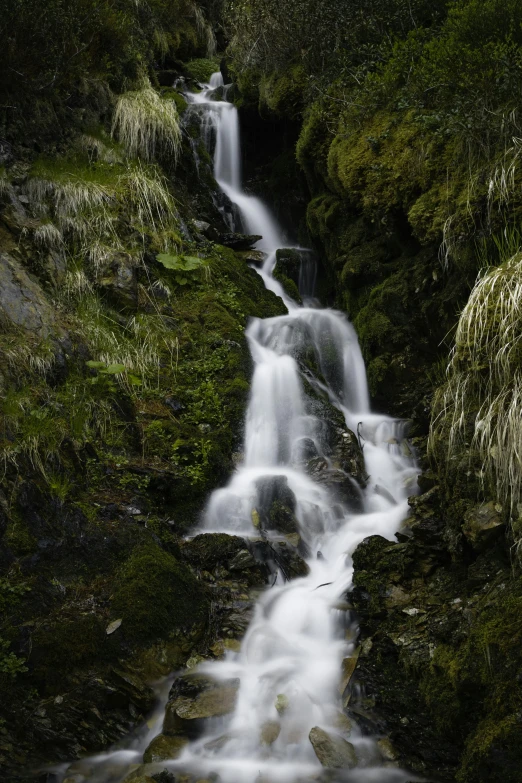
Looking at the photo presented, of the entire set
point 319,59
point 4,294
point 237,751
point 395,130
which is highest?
point 319,59

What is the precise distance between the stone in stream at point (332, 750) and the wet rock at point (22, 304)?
414cm

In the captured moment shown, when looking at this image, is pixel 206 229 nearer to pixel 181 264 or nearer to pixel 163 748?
pixel 181 264

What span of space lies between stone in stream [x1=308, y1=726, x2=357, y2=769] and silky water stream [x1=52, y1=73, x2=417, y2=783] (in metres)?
0.04

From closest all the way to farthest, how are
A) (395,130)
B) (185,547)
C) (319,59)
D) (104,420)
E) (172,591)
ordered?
(172,591)
(185,547)
(104,420)
(395,130)
(319,59)

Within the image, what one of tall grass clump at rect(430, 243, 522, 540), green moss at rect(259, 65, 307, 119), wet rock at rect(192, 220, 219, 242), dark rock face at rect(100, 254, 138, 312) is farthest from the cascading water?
green moss at rect(259, 65, 307, 119)

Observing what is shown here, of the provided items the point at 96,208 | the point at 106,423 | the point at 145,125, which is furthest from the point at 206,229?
the point at 106,423

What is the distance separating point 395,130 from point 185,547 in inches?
208

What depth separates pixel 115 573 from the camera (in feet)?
15.7

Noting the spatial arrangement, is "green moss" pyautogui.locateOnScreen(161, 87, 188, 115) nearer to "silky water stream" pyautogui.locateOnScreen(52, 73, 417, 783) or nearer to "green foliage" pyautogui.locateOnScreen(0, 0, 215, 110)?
"green foliage" pyautogui.locateOnScreen(0, 0, 215, 110)

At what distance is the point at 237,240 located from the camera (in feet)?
32.6

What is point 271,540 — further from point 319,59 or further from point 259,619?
point 319,59

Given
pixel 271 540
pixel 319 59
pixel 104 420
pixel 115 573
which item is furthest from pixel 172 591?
pixel 319 59

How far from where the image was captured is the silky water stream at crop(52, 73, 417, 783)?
3842 millimetres

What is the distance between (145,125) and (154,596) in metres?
7.55
